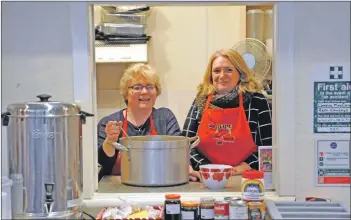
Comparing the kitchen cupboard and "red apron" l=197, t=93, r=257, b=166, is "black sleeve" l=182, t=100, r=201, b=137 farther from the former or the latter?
the kitchen cupboard

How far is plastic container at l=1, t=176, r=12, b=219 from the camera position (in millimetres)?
1362

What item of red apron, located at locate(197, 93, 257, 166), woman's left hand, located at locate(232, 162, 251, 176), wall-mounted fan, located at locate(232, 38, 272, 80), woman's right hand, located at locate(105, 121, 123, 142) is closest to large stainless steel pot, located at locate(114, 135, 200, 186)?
woman's right hand, located at locate(105, 121, 123, 142)

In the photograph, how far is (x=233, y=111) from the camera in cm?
262

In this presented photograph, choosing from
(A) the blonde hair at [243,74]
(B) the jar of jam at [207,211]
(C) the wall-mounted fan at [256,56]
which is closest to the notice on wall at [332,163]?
(B) the jar of jam at [207,211]

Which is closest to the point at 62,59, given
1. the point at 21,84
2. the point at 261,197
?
the point at 21,84

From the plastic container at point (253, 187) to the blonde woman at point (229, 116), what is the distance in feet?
2.97

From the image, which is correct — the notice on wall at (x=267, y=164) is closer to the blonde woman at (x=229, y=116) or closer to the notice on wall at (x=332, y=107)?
the notice on wall at (x=332, y=107)

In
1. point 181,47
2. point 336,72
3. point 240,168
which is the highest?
point 181,47

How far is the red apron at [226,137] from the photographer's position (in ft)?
8.31

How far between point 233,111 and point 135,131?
57 cm

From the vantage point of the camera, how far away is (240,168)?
7.45ft

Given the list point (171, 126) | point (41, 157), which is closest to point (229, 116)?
point (171, 126)

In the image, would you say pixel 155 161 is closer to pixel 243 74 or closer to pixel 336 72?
pixel 336 72

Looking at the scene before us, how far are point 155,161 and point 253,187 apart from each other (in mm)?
357
